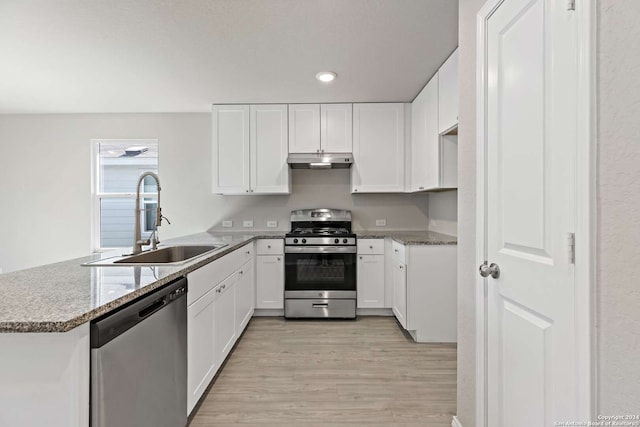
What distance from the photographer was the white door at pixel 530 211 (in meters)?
0.90

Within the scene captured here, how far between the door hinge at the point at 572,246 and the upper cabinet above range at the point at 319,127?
2.82 metres

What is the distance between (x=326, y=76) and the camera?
9.12 ft

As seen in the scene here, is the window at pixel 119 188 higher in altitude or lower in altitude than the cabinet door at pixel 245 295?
higher

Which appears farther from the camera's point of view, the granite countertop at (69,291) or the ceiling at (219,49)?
the ceiling at (219,49)

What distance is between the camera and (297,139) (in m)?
3.53

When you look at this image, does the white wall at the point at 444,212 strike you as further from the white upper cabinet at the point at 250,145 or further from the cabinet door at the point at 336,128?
the white upper cabinet at the point at 250,145

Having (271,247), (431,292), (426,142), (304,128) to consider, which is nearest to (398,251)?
→ (431,292)

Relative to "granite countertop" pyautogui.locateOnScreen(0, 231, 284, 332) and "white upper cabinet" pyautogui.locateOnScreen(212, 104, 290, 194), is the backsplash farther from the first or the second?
"granite countertop" pyautogui.locateOnScreen(0, 231, 284, 332)

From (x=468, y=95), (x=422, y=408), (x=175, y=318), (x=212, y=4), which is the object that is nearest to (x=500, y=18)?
(x=468, y=95)

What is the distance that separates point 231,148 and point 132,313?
266 cm

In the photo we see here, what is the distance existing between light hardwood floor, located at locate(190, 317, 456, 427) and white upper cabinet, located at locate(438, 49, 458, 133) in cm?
187

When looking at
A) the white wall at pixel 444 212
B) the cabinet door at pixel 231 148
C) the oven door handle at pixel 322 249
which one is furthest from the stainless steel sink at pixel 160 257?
the white wall at pixel 444 212

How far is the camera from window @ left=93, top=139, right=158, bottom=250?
4.00 m

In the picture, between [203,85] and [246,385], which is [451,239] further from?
[203,85]
